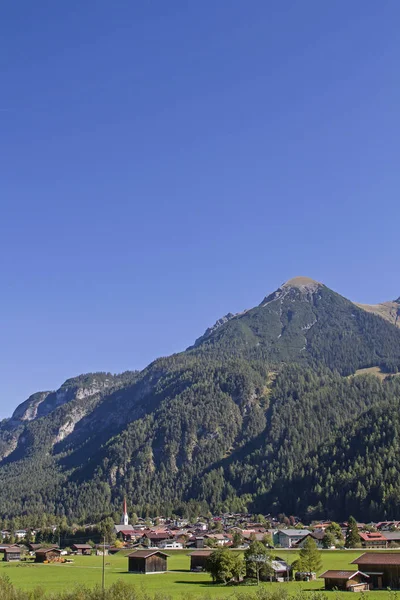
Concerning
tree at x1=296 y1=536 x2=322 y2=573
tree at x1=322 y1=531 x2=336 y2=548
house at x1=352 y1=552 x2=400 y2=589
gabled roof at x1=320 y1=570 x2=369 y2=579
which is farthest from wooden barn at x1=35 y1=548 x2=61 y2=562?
house at x1=352 y1=552 x2=400 y2=589

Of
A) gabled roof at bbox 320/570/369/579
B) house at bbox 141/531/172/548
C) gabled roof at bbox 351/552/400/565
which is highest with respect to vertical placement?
gabled roof at bbox 351/552/400/565

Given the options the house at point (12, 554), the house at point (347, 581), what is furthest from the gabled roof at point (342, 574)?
the house at point (12, 554)

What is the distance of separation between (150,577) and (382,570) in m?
34.5

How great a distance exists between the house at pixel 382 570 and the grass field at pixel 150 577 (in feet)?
20.1

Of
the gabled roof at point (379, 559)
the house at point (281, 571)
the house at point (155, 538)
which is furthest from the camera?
the house at point (155, 538)

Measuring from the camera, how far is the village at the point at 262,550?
79.6m

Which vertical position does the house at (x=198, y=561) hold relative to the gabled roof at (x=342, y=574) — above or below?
below

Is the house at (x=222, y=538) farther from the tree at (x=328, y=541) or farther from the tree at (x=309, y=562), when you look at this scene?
the tree at (x=309, y=562)

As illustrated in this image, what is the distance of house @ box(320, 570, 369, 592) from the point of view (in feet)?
252

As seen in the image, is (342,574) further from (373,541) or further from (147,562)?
(373,541)

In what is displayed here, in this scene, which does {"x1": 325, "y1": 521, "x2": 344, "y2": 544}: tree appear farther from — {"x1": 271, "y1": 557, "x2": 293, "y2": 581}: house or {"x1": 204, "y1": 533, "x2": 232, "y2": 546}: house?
{"x1": 271, "y1": 557, "x2": 293, "y2": 581}: house

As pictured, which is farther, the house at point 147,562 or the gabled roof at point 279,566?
the house at point 147,562

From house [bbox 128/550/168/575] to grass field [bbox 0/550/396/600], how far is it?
166cm

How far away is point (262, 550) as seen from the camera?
88.7 meters
